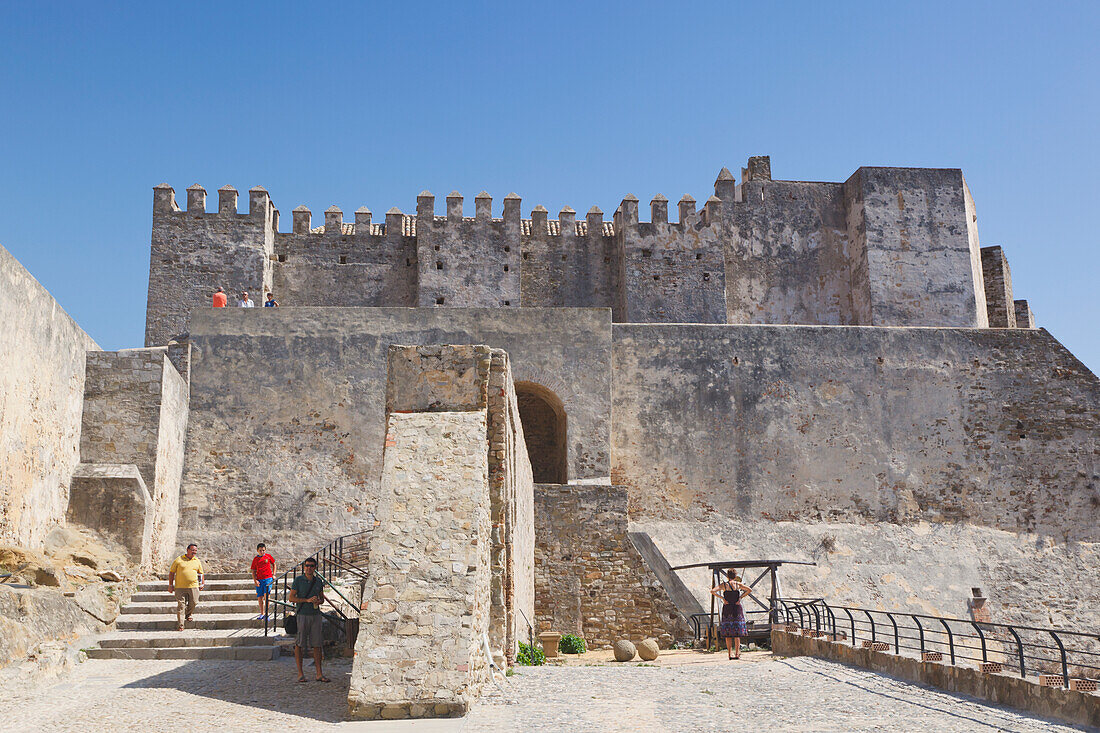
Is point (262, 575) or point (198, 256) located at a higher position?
point (198, 256)

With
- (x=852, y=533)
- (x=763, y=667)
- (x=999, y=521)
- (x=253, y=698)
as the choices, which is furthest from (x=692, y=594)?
(x=253, y=698)

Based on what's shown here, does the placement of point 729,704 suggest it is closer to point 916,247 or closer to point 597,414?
point 597,414

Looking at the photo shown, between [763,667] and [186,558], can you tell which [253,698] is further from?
[763,667]

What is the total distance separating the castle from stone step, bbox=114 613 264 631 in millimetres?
1574

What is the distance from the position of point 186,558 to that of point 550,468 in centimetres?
913

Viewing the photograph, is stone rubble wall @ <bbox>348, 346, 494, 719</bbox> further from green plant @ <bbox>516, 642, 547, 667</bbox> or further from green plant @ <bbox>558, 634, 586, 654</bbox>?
green plant @ <bbox>558, 634, 586, 654</bbox>

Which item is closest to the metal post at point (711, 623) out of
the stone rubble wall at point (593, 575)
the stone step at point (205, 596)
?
the stone rubble wall at point (593, 575)

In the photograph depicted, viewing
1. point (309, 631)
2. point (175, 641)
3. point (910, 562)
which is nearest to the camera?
point (309, 631)

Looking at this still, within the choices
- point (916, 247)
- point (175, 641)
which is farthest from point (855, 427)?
point (175, 641)

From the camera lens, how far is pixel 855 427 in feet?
57.6

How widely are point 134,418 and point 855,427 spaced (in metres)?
12.1

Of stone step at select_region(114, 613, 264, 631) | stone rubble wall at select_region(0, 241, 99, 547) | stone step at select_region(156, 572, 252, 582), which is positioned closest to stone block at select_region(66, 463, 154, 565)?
stone rubble wall at select_region(0, 241, 99, 547)

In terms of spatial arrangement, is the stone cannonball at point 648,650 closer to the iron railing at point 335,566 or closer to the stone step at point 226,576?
the iron railing at point 335,566

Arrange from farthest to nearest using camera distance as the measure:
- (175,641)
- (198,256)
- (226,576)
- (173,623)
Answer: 1. (198,256)
2. (226,576)
3. (173,623)
4. (175,641)
